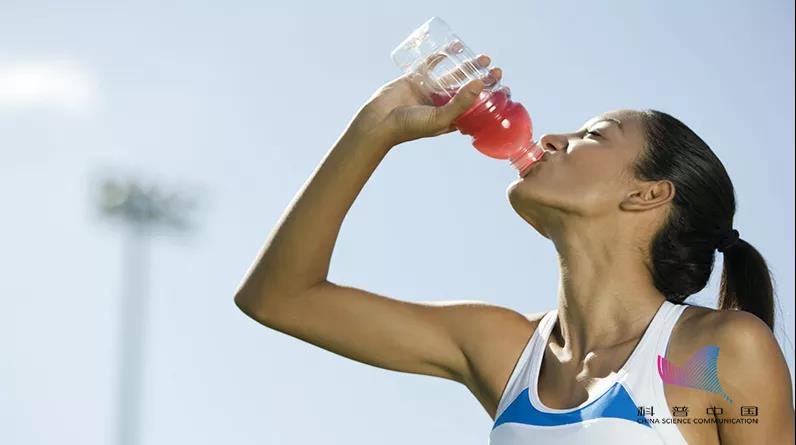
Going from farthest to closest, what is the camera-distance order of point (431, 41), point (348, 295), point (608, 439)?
point (431, 41), point (348, 295), point (608, 439)

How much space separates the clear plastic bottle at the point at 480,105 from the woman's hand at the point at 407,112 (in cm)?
8

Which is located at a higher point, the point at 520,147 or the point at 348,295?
the point at 520,147

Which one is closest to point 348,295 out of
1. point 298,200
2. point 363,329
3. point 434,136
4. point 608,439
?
point 363,329

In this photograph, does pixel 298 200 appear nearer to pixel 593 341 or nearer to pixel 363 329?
pixel 363 329

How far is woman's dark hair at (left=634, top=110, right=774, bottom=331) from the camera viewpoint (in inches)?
114

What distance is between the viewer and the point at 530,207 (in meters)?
2.87

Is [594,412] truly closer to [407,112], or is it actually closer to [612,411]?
[612,411]

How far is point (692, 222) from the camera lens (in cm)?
292

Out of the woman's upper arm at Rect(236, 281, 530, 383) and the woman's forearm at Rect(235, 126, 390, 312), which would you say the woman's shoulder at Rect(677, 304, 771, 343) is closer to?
the woman's upper arm at Rect(236, 281, 530, 383)

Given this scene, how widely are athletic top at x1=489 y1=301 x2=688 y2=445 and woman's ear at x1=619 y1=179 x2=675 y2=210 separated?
0.26m

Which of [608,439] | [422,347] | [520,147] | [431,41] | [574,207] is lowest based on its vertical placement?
[608,439]

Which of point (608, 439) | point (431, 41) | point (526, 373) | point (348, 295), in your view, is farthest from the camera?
point (431, 41)

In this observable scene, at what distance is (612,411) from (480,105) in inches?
41.2

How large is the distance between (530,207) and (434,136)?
31cm
